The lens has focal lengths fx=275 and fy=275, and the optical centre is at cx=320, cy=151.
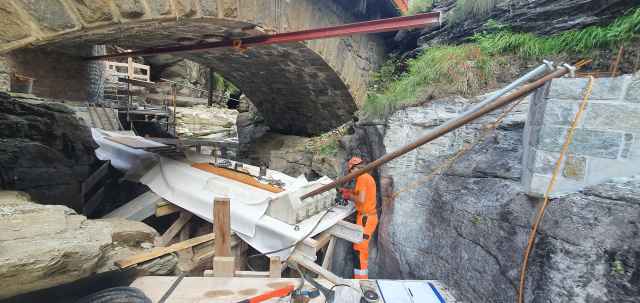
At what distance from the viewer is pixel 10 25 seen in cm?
175

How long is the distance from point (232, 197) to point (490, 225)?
9.93 feet

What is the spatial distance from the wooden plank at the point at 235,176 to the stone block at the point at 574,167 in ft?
9.98

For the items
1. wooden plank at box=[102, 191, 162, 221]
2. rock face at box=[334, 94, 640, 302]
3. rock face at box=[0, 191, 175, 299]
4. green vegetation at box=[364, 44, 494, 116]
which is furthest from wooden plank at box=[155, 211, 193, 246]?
green vegetation at box=[364, 44, 494, 116]

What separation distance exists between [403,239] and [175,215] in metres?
4.07

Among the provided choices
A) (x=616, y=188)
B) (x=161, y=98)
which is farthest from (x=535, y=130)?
(x=161, y=98)

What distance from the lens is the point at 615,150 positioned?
186 centimetres

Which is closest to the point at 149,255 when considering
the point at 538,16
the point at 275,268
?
the point at 275,268

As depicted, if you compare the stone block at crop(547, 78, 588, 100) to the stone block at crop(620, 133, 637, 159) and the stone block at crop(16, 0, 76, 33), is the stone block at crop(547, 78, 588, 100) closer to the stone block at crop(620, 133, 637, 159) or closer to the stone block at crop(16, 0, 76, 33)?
the stone block at crop(620, 133, 637, 159)

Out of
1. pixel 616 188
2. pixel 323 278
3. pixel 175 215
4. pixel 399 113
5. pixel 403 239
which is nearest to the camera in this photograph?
pixel 616 188

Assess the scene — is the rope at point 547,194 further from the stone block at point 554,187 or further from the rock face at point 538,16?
the rock face at point 538,16

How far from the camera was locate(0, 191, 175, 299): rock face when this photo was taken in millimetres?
1614

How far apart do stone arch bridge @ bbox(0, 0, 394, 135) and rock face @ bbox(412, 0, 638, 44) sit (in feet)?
5.90

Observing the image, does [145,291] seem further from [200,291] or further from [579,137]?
[579,137]

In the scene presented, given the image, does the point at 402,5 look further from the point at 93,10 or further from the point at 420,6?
the point at 93,10
